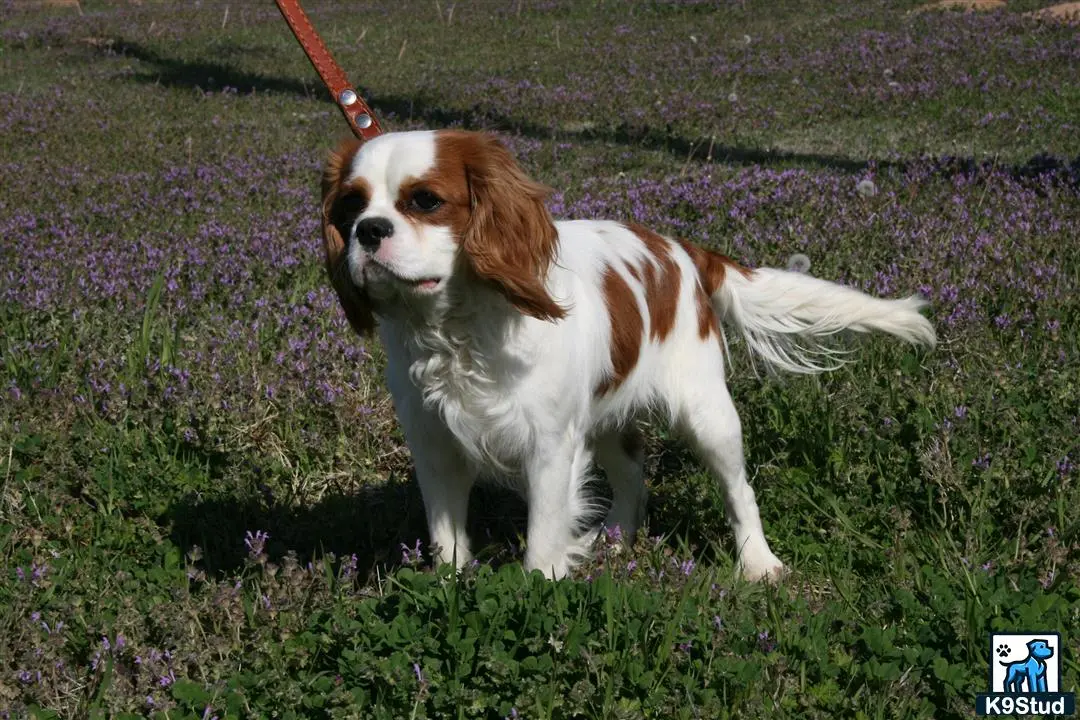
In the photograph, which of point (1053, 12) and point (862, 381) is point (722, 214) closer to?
point (862, 381)

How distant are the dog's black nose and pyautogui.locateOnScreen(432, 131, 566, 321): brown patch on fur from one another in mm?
174

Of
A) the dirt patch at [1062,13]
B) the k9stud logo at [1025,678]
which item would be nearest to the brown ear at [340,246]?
the k9stud logo at [1025,678]

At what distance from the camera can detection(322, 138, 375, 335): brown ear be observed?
342 cm

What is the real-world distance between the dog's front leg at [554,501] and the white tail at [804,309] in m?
1.01

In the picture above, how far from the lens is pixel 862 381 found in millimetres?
4645

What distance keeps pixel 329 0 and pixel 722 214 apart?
63.2 feet

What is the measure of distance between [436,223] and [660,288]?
0.96 metres

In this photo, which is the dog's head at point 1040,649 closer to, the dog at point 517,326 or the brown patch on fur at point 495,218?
the dog at point 517,326

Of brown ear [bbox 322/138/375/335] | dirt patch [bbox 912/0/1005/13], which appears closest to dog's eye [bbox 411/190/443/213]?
brown ear [bbox 322/138/375/335]

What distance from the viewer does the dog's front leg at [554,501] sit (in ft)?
11.6

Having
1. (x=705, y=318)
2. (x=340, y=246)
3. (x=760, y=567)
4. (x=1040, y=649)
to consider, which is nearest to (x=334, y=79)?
(x=340, y=246)

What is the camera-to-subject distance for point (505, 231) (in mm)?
3279

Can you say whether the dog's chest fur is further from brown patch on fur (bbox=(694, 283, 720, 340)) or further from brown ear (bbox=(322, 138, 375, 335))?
brown patch on fur (bbox=(694, 283, 720, 340))

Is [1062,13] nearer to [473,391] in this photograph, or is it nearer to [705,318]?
[705,318]
